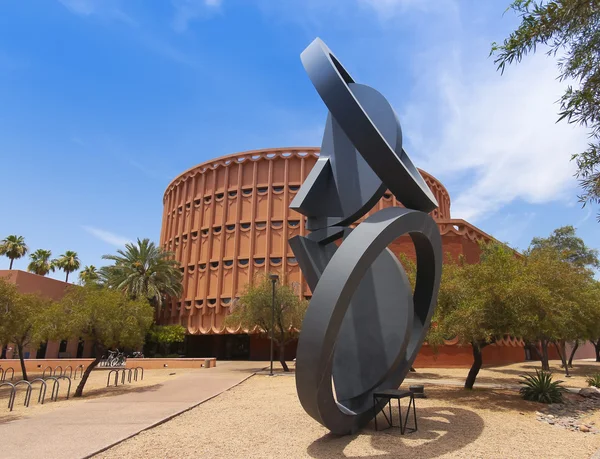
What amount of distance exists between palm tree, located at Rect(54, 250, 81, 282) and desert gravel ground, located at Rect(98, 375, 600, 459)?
49.2 meters

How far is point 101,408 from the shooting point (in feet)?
37.0

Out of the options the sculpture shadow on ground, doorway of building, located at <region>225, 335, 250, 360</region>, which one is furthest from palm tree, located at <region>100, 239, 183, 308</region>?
the sculpture shadow on ground

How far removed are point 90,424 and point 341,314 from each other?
21.5 ft

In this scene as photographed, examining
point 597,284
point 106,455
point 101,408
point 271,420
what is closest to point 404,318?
point 271,420

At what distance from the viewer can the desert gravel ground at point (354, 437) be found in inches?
267

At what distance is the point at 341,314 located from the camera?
20.8 ft

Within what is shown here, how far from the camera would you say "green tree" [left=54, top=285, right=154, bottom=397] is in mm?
15081

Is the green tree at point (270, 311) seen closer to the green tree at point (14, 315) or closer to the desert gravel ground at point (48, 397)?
the desert gravel ground at point (48, 397)

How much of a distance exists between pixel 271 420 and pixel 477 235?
27.9 m

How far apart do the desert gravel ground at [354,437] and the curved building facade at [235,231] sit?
25.5m

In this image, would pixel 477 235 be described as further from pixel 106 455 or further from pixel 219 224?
pixel 106 455

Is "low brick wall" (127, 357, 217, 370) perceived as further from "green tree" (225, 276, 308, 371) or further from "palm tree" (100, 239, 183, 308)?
"palm tree" (100, 239, 183, 308)

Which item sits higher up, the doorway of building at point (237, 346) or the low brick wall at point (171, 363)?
the doorway of building at point (237, 346)

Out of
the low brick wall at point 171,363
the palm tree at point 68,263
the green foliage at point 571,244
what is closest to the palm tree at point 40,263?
the palm tree at point 68,263
